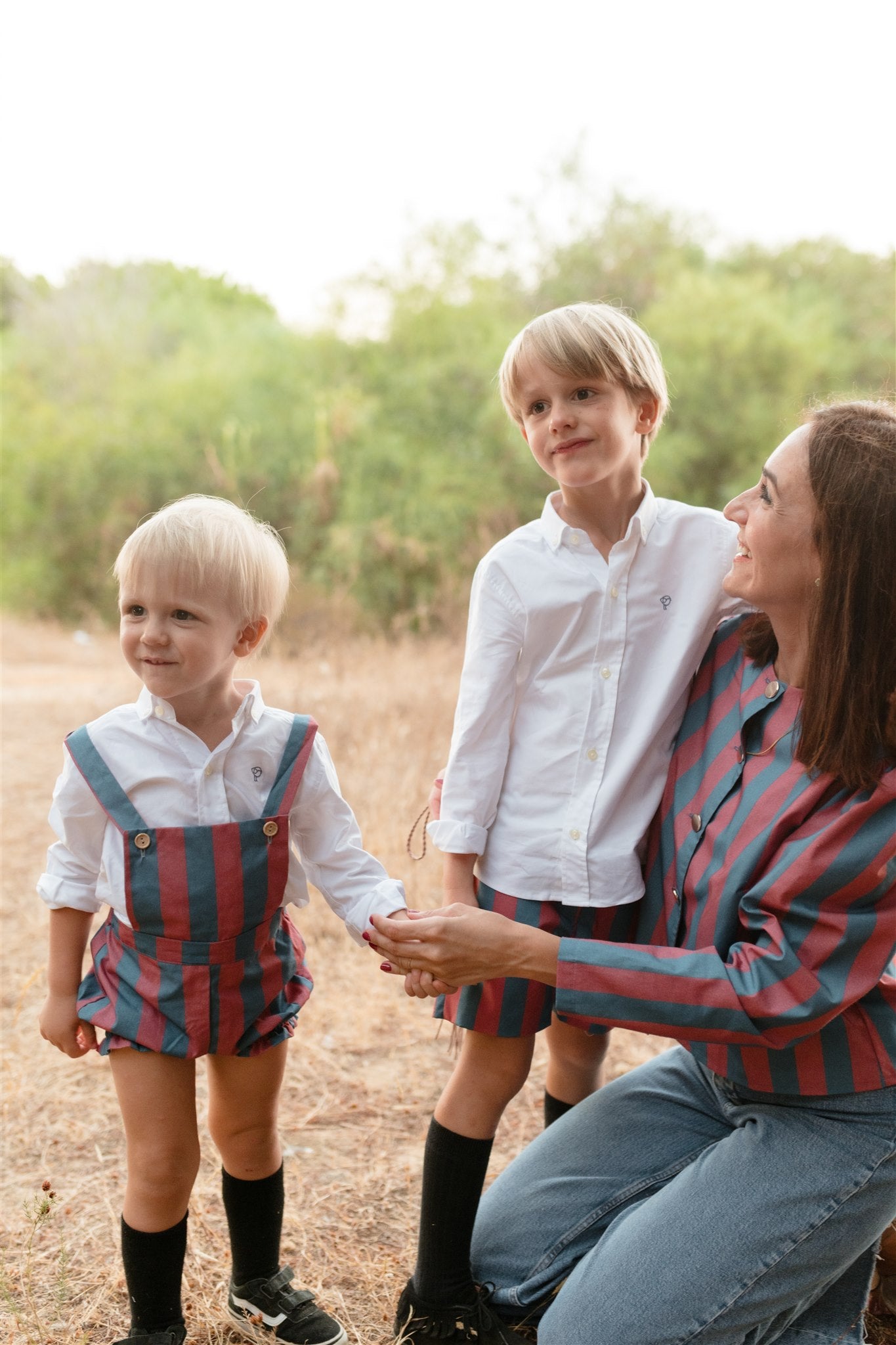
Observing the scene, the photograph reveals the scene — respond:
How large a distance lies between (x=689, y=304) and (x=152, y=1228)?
11.3 m

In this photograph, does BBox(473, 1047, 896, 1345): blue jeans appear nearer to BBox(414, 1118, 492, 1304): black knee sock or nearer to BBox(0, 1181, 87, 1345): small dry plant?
BBox(414, 1118, 492, 1304): black knee sock

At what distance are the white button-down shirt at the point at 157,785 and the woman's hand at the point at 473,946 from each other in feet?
0.38

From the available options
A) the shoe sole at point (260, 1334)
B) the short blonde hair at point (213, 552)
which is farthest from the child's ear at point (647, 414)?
the shoe sole at point (260, 1334)

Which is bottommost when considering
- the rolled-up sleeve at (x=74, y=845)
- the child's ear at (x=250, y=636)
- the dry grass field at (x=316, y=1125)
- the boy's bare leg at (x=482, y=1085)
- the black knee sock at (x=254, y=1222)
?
the dry grass field at (x=316, y=1125)

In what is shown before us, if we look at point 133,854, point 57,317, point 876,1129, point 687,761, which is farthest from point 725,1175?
point 57,317

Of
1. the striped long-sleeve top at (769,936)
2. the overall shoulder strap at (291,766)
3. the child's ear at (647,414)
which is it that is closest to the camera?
the striped long-sleeve top at (769,936)

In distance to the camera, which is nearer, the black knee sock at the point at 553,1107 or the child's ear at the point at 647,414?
the child's ear at the point at 647,414

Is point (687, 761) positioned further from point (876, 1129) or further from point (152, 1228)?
point (152, 1228)

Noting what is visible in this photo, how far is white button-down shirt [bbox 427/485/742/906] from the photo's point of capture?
195cm

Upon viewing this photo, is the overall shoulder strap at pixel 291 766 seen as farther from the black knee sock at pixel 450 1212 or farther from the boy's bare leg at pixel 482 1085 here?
the black knee sock at pixel 450 1212

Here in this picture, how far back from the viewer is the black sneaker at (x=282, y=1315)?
1.95 m

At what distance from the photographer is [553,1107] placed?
7.68 feet

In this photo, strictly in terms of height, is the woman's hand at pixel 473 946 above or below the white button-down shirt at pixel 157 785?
below

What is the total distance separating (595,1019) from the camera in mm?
1693
